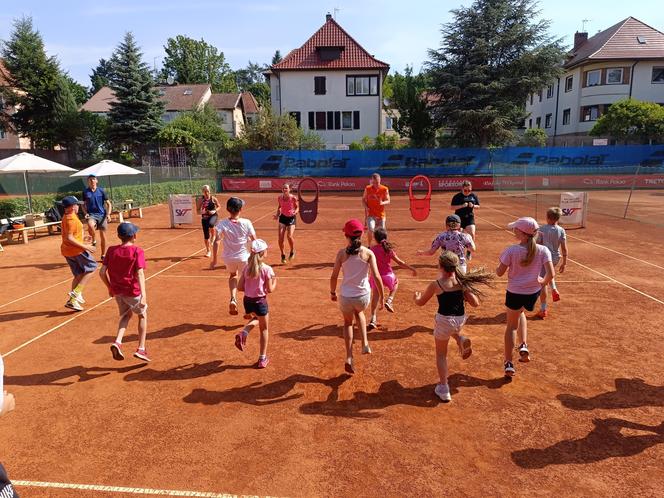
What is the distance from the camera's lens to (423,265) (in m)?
11.9

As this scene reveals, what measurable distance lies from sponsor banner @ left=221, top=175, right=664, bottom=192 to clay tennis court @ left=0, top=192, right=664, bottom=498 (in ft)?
80.8

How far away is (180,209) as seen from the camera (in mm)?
18875

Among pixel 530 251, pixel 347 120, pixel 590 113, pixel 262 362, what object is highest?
pixel 590 113

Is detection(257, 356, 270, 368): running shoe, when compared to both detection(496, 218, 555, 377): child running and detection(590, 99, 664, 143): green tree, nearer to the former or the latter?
detection(496, 218, 555, 377): child running

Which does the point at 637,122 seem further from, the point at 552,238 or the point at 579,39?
the point at 552,238

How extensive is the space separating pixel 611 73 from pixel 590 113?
4057 mm

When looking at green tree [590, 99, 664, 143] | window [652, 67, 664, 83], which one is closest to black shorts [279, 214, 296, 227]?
green tree [590, 99, 664, 143]

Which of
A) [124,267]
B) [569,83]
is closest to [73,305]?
[124,267]

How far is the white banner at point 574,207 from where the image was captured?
17.5 m

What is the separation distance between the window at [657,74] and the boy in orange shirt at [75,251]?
53555 millimetres

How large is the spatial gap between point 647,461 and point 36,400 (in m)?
6.73

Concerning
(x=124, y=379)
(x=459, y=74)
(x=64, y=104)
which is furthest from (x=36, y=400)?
(x=64, y=104)

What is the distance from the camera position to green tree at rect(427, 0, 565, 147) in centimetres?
3753

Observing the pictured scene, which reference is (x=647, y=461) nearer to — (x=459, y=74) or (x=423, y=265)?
(x=423, y=265)
